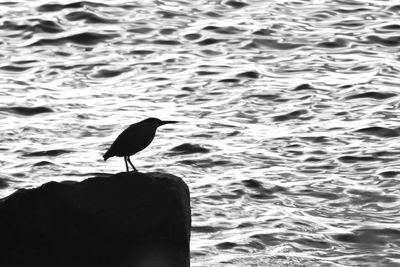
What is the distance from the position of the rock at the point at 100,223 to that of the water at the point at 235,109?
3270mm

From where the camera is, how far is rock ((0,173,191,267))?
1005 centimetres

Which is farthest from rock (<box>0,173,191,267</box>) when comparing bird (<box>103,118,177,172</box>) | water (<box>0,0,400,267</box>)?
water (<box>0,0,400,267</box>)

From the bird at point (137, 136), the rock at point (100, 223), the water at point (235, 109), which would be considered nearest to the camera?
the rock at point (100, 223)

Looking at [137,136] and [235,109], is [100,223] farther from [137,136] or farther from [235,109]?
[235,109]

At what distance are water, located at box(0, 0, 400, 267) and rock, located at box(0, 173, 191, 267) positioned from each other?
129 inches

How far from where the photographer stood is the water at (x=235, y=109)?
575 inches

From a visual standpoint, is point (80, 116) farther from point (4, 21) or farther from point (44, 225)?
point (44, 225)

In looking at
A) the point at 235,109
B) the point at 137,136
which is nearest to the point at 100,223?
the point at 137,136

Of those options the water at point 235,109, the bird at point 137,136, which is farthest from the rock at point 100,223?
the water at point 235,109

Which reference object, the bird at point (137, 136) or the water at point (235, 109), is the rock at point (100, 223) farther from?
the water at point (235, 109)

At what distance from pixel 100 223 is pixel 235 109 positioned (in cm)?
858

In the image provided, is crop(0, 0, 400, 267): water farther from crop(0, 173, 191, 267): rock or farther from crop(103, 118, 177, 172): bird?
crop(0, 173, 191, 267): rock

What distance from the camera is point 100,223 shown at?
10039 millimetres

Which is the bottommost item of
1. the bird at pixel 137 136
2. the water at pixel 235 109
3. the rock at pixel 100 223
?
the water at pixel 235 109
